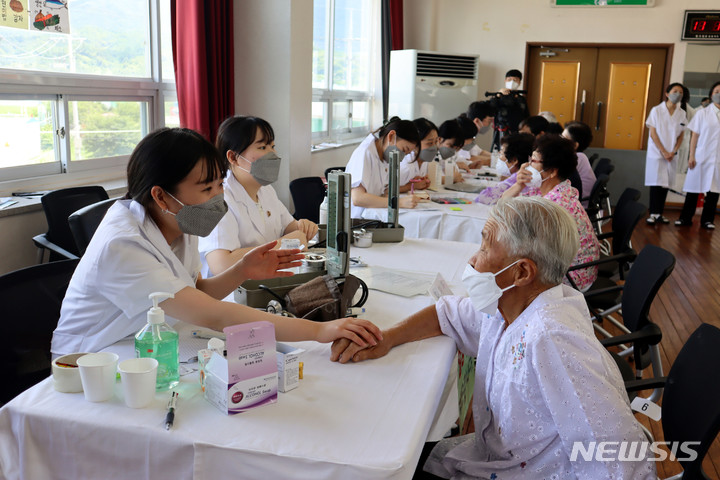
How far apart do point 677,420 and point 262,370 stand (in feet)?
3.39

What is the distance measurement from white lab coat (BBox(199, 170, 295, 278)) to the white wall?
6069 mm

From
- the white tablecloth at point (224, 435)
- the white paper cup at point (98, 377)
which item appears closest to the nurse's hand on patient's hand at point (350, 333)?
the white tablecloth at point (224, 435)

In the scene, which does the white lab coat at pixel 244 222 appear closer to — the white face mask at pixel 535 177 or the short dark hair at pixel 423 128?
the white face mask at pixel 535 177

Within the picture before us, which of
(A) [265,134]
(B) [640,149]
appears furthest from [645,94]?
(A) [265,134]

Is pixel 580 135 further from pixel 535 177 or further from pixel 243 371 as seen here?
pixel 243 371

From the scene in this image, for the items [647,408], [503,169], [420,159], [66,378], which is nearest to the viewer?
[66,378]

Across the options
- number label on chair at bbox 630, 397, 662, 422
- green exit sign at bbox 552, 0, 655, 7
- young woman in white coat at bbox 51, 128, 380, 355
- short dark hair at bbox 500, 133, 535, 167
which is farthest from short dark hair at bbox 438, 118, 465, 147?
green exit sign at bbox 552, 0, 655, 7

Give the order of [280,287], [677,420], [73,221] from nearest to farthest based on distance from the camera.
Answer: [677,420]
[280,287]
[73,221]

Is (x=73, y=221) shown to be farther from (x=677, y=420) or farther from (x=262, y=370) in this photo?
(x=677, y=420)

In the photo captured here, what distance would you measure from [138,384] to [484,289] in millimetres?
797

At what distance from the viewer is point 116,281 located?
4.91 feet

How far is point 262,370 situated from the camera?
127 centimetres

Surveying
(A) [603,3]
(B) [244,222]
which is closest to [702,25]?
(A) [603,3]

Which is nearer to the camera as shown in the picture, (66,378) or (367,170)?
(66,378)
